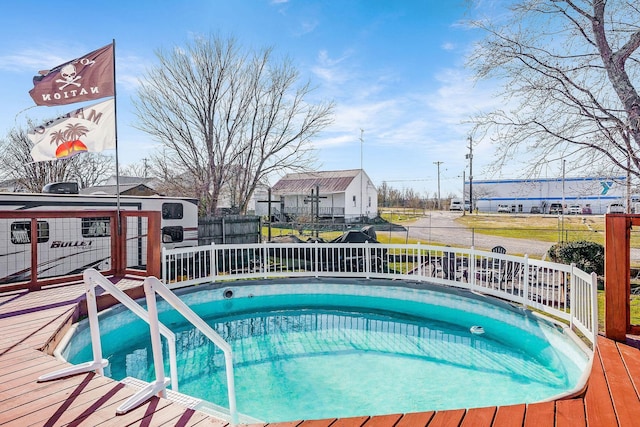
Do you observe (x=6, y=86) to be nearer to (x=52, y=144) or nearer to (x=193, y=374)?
(x=52, y=144)

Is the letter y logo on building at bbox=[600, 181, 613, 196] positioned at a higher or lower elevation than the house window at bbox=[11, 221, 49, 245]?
higher

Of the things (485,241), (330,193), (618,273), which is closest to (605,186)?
(618,273)

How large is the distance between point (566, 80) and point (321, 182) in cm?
2639

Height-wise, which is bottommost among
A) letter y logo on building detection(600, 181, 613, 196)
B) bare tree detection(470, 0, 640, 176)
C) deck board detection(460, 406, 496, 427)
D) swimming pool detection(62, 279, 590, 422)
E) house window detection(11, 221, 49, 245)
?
swimming pool detection(62, 279, 590, 422)

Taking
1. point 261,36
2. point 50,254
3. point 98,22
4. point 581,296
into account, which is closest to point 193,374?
point 581,296

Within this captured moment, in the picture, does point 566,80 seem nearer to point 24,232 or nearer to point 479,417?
point 479,417

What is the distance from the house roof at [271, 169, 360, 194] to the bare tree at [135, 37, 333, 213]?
14.0m

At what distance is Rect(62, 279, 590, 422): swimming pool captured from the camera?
175 inches

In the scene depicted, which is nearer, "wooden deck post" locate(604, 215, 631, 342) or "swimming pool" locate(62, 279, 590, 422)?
"wooden deck post" locate(604, 215, 631, 342)

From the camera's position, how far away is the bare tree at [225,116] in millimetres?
14984

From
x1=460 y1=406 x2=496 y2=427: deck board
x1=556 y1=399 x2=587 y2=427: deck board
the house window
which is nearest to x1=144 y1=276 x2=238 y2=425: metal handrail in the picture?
x1=460 y1=406 x2=496 y2=427: deck board

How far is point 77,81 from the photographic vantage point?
18.7 feet

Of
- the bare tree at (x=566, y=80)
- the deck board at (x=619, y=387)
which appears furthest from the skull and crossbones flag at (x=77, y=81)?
the deck board at (x=619, y=387)

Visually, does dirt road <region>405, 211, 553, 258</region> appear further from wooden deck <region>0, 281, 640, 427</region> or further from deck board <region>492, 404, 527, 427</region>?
deck board <region>492, 404, 527, 427</region>
